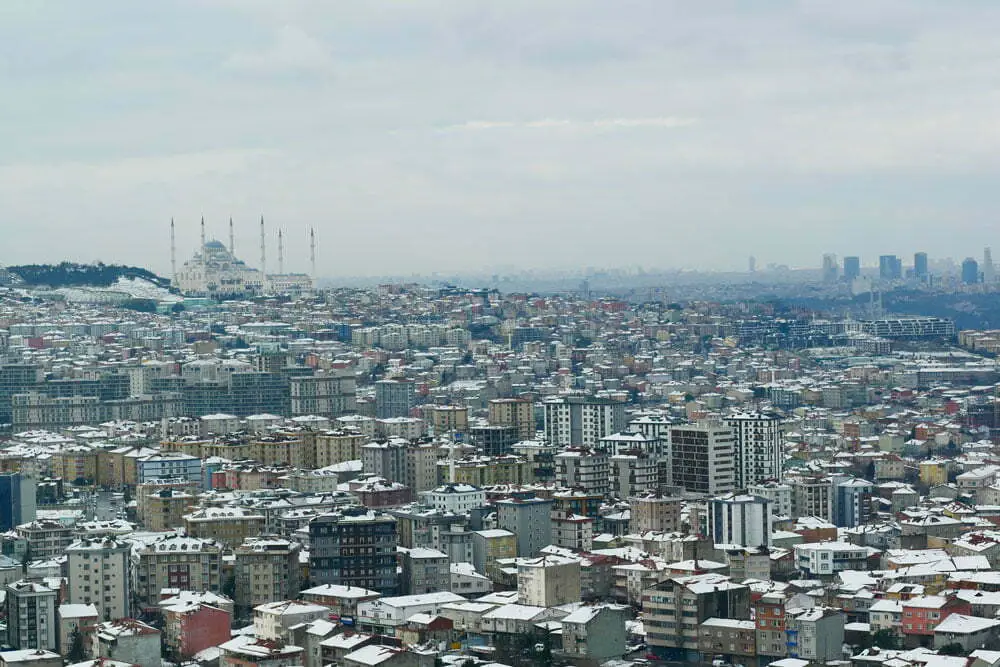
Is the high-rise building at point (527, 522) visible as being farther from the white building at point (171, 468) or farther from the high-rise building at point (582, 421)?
the high-rise building at point (582, 421)

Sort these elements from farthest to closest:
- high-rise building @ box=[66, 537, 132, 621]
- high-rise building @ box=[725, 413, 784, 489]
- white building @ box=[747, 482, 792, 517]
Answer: high-rise building @ box=[725, 413, 784, 489] < white building @ box=[747, 482, 792, 517] < high-rise building @ box=[66, 537, 132, 621]

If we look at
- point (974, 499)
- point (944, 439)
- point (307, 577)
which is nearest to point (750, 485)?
point (974, 499)

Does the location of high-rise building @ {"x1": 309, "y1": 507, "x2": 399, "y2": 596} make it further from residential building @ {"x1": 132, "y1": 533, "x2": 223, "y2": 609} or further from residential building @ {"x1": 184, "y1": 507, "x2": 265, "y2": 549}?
residential building @ {"x1": 184, "y1": 507, "x2": 265, "y2": 549}

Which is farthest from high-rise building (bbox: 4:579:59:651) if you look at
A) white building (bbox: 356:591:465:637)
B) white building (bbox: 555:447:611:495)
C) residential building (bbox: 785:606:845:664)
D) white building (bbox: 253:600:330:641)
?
white building (bbox: 555:447:611:495)

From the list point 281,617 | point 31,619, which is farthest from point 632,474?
point 31,619

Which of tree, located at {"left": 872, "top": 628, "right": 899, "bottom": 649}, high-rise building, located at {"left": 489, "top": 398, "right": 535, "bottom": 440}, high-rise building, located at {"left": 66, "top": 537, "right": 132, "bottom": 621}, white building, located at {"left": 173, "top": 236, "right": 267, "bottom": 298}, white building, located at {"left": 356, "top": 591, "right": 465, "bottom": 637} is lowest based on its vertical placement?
tree, located at {"left": 872, "top": 628, "right": 899, "bottom": 649}
